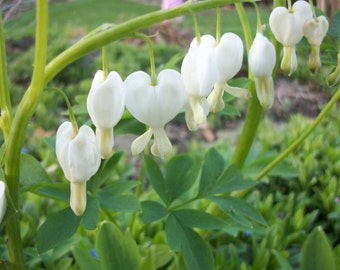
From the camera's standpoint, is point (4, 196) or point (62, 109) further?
point (62, 109)

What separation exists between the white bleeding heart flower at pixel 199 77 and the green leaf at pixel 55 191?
32 cm

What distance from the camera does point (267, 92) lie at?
0.82 metres

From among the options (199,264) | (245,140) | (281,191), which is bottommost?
(281,191)

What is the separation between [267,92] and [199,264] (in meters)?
0.31

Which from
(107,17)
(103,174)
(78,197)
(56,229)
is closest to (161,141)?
(78,197)

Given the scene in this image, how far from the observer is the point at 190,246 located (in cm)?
96

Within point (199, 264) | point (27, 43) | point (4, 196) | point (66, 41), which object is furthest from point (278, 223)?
point (27, 43)

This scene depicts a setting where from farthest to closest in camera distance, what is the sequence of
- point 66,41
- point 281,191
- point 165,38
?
1. point 165,38
2. point 66,41
3. point 281,191

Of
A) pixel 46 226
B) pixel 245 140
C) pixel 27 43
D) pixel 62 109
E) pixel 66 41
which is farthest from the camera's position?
pixel 27 43

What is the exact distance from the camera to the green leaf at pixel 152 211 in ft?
3.35

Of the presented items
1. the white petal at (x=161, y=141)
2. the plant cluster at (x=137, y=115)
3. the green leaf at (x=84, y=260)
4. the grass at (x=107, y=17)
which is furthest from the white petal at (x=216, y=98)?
the grass at (x=107, y=17)

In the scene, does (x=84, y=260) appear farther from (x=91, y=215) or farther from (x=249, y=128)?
(x=249, y=128)

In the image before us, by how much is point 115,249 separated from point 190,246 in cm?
18

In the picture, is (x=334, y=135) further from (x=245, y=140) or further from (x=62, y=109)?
(x=62, y=109)
